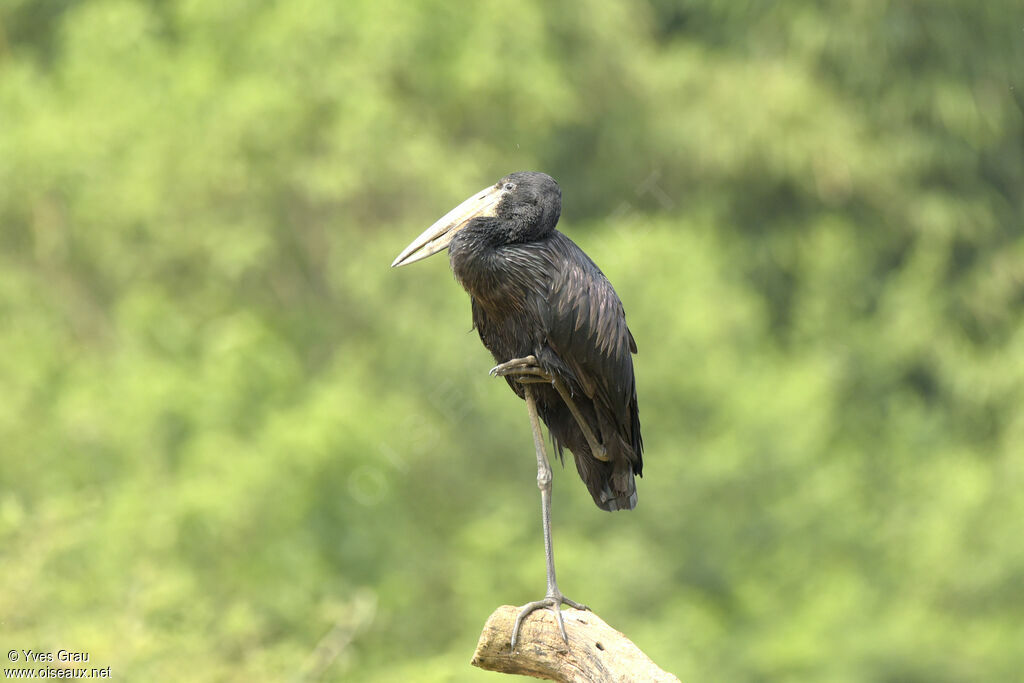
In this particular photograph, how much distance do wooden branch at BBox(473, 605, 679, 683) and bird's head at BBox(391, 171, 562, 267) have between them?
1203 millimetres

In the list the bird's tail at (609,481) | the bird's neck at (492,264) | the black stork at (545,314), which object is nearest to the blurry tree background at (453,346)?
the bird's tail at (609,481)

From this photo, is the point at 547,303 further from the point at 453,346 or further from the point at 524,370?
the point at 453,346

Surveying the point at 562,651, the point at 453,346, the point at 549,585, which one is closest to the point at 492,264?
the point at 549,585

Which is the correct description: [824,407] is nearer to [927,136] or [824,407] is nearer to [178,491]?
[927,136]

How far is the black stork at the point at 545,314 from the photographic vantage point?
4566 mm

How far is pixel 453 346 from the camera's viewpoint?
39.5 ft

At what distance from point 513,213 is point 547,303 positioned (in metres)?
0.31

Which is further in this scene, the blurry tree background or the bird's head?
the blurry tree background

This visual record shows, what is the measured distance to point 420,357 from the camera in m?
12.4

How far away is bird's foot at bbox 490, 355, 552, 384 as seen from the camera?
14.8 feet

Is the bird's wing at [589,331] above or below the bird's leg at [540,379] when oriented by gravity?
above

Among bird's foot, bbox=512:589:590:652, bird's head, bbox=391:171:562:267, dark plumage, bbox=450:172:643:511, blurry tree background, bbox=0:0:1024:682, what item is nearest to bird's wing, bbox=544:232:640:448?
dark plumage, bbox=450:172:643:511

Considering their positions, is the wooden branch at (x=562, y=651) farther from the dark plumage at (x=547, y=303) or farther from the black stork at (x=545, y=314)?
the dark plumage at (x=547, y=303)

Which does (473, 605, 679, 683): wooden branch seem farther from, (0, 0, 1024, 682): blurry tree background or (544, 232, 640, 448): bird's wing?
(0, 0, 1024, 682): blurry tree background
